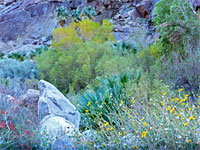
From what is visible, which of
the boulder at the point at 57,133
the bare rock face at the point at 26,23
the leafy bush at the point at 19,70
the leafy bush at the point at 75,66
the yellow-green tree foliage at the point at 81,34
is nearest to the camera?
the boulder at the point at 57,133

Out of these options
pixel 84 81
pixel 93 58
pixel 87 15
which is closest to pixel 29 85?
pixel 84 81

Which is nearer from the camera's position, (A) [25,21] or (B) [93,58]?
(B) [93,58]

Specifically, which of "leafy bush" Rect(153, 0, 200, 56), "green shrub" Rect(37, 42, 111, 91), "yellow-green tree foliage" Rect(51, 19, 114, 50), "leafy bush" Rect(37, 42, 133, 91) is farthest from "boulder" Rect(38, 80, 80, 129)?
"yellow-green tree foliage" Rect(51, 19, 114, 50)

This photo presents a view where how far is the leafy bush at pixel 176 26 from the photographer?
1087 cm

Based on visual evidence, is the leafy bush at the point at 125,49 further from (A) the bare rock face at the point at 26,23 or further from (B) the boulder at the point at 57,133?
(A) the bare rock face at the point at 26,23

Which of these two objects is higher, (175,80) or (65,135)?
(65,135)

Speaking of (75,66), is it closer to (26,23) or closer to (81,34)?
(81,34)

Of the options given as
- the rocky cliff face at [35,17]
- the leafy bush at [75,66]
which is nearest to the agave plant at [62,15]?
the rocky cliff face at [35,17]

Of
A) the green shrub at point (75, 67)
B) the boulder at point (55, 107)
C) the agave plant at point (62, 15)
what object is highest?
the agave plant at point (62, 15)

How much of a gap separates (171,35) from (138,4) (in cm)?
3895

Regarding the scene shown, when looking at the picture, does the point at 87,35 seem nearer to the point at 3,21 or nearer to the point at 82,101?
the point at 82,101

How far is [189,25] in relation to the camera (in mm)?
11000

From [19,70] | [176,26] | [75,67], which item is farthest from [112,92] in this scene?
[19,70]

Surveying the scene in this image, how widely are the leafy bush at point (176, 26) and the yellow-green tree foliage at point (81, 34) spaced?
35.6 feet
